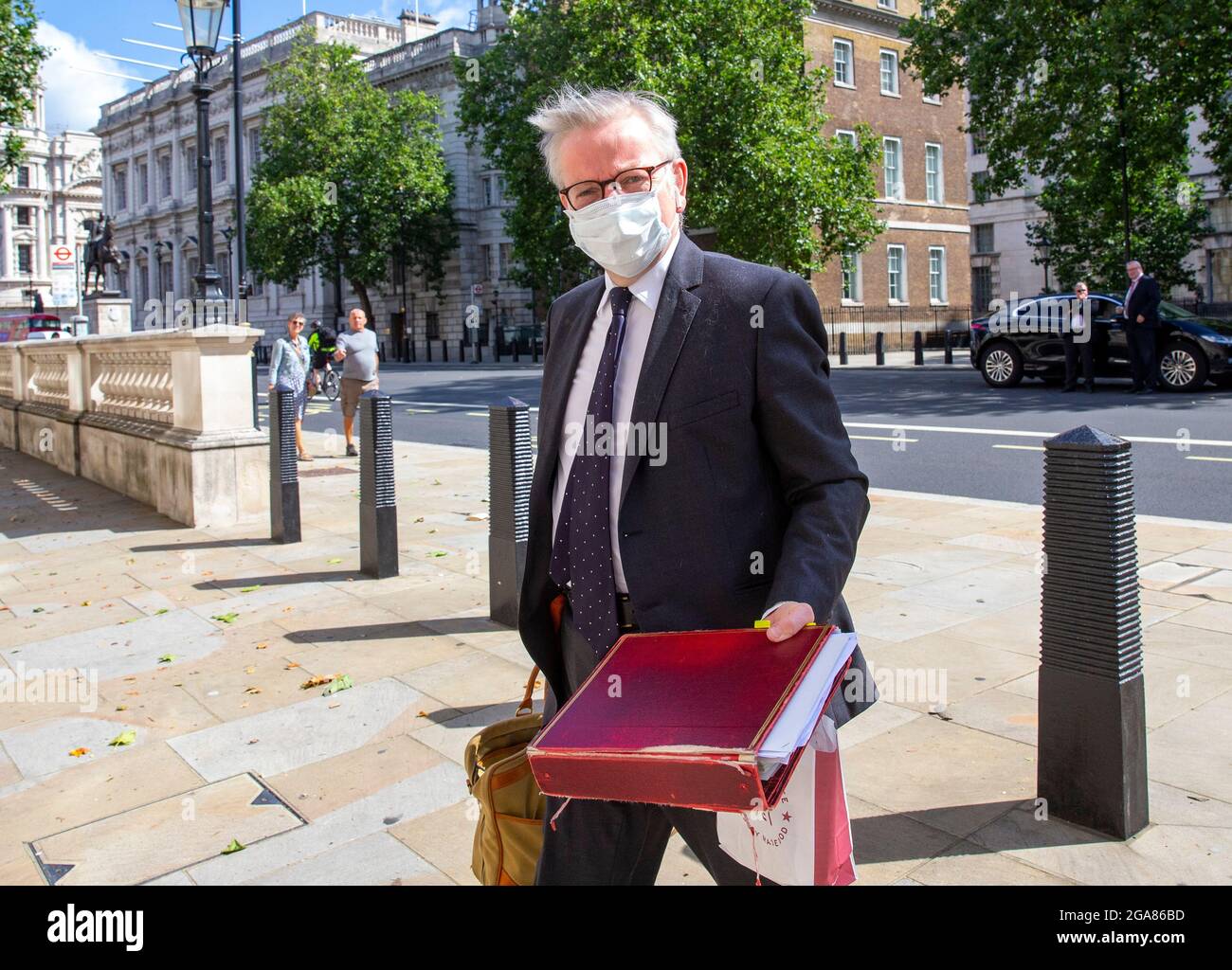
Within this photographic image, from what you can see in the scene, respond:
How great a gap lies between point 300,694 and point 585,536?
3.16 m

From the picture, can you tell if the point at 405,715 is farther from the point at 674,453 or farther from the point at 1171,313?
the point at 1171,313

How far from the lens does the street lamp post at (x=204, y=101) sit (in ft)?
39.3

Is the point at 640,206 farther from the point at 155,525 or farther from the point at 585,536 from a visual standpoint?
the point at 155,525

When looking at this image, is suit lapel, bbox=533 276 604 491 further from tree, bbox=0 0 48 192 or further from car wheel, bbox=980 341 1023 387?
tree, bbox=0 0 48 192

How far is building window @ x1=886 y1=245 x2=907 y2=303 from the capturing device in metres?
47.8

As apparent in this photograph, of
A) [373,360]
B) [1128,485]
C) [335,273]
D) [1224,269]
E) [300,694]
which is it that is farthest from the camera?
[335,273]

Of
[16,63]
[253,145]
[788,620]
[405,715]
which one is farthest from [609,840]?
[253,145]

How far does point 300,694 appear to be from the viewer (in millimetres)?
4969

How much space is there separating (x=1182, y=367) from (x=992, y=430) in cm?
530

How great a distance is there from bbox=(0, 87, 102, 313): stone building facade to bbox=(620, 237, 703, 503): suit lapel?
106800mm

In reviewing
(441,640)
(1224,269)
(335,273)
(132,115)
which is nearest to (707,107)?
(1224,269)

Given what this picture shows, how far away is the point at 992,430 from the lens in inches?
540

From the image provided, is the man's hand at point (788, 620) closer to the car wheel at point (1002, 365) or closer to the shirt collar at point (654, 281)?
the shirt collar at point (654, 281)

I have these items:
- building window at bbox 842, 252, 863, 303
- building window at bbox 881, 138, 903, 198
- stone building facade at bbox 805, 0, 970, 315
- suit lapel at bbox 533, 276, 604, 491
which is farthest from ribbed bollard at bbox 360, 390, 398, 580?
building window at bbox 881, 138, 903, 198
